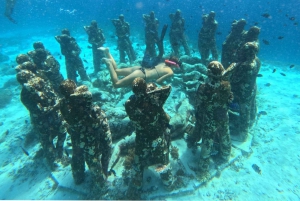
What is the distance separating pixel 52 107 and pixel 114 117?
240 cm

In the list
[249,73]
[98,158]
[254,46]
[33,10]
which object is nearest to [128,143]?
[98,158]

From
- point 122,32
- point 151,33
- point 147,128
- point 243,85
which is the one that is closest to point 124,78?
point 147,128

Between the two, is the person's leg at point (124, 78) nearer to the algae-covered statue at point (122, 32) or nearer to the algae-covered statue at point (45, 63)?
the algae-covered statue at point (45, 63)

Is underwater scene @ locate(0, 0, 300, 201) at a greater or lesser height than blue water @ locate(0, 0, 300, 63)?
lesser

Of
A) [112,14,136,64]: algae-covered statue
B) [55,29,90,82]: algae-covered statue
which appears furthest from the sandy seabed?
[112,14,136,64]: algae-covered statue

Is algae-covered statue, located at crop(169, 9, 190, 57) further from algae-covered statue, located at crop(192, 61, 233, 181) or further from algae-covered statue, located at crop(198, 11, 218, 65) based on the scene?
algae-covered statue, located at crop(192, 61, 233, 181)

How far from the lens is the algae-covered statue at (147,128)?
14.9ft

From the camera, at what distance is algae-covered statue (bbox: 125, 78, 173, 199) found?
454cm

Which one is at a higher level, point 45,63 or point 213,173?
point 45,63

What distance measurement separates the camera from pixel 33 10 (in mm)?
101625

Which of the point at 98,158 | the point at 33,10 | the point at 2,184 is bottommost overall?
the point at 2,184

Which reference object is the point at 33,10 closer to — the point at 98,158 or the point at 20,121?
the point at 20,121

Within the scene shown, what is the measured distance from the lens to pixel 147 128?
15.7ft

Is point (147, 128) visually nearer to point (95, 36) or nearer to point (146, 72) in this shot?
point (146, 72)
